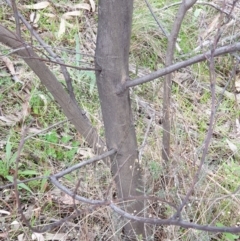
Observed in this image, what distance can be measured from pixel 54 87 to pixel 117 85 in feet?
0.59

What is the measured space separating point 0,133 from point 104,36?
1.17 m

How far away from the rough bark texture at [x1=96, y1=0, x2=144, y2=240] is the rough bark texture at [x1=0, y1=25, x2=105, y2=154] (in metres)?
0.08

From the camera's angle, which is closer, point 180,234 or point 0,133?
point 180,234

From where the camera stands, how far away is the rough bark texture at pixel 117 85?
1.05 m

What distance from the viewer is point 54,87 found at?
1.19 m

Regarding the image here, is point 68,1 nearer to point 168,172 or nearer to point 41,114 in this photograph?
point 41,114

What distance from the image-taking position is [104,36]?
107 cm

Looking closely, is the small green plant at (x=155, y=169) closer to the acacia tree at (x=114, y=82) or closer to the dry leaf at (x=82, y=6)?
the acacia tree at (x=114, y=82)

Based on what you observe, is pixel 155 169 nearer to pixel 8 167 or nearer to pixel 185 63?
pixel 8 167

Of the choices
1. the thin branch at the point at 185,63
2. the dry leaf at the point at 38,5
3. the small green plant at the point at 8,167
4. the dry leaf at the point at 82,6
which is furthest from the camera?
the dry leaf at the point at 82,6

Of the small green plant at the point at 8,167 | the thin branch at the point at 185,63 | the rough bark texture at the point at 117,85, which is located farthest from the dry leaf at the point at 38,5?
the thin branch at the point at 185,63

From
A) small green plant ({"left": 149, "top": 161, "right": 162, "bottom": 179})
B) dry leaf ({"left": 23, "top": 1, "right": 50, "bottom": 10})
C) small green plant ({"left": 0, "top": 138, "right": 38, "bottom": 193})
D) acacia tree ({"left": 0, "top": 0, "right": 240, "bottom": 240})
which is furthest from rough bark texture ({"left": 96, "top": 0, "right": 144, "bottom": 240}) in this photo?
dry leaf ({"left": 23, "top": 1, "right": 50, "bottom": 10})

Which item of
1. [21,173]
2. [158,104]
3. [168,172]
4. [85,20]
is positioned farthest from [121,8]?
[85,20]

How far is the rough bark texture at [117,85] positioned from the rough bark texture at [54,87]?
0.28 ft
